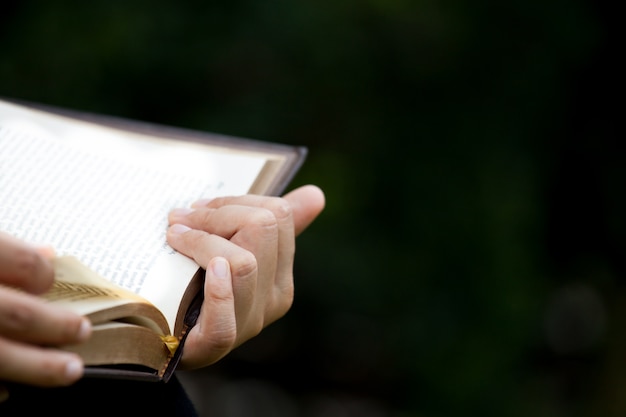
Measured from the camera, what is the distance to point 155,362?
83 cm

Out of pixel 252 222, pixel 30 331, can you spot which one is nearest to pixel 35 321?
pixel 30 331

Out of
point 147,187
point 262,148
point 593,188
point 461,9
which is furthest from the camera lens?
point 593,188

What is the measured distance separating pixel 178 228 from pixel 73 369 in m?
0.33

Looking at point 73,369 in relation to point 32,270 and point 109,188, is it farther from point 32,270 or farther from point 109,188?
point 109,188

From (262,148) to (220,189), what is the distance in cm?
13

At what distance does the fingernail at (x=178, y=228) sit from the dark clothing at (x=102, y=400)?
18cm

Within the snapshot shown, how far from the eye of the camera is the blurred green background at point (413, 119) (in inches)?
90.4

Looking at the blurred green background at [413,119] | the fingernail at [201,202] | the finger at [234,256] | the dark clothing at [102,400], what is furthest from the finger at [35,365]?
the blurred green background at [413,119]

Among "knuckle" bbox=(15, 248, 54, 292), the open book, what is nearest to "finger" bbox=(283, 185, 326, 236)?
the open book

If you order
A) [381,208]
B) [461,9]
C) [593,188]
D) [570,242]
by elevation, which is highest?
[461,9]

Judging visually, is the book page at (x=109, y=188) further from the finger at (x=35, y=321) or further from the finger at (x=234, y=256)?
the finger at (x=35, y=321)

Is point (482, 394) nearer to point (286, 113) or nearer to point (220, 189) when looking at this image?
point (286, 113)

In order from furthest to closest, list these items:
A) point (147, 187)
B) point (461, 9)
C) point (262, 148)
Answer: point (461, 9), point (262, 148), point (147, 187)

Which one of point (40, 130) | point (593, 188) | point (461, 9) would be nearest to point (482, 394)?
point (593, 188)
